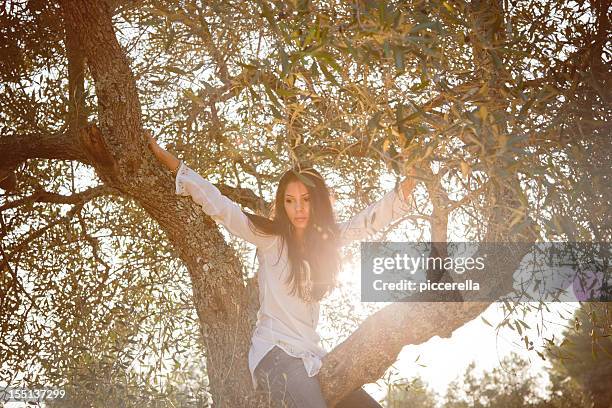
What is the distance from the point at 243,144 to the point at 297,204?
4.25 feet

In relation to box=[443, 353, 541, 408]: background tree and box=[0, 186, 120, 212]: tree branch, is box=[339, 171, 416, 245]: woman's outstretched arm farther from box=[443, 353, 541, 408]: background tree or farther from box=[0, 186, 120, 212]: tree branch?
box=[443, 353, 541, 408]: background tree

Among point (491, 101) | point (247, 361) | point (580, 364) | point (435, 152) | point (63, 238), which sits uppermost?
point (580, 364)

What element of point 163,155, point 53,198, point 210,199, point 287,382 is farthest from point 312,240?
point 53,198

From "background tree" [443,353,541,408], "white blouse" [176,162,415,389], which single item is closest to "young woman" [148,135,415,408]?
"white blouse" [176,162,415,389]

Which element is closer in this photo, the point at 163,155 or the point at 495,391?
the point at 163,155

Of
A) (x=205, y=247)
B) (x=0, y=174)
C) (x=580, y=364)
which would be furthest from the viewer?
Answer: (x=580, y=364)

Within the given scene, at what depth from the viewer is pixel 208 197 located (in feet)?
14.8

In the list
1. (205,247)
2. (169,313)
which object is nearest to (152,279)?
(169,313)

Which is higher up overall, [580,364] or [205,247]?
[580,364]

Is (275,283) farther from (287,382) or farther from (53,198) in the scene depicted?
(53,198)

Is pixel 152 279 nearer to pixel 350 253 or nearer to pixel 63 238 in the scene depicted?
pixel 63 238

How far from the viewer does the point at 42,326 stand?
21.4 feet

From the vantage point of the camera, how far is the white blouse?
14.7 feet

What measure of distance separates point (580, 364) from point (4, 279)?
1842 cm
